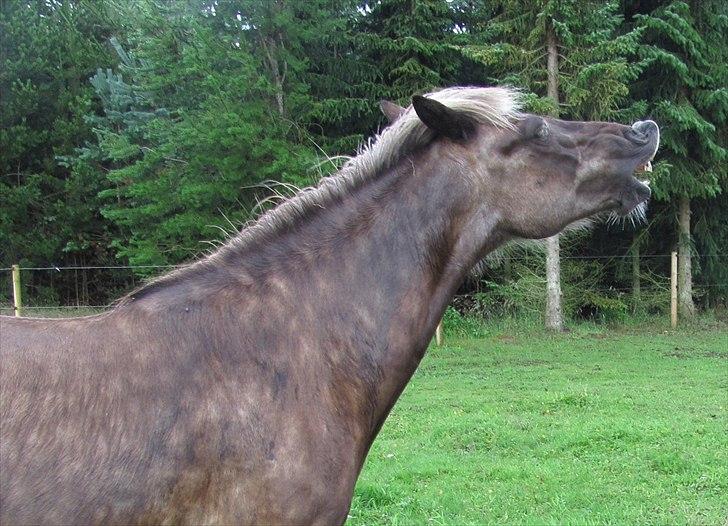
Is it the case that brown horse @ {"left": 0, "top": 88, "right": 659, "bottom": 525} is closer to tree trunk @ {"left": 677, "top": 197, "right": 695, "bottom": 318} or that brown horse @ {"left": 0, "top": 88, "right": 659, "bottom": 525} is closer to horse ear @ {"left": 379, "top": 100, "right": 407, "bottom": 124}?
horse ear @ {"left": 379, "top": 100, "right": 407, "bottom": 124}

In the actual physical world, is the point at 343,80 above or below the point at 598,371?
above

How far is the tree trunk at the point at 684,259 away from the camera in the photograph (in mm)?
17375

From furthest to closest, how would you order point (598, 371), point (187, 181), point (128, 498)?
point (187, 181) → point (598, 371) → point (128, 498)

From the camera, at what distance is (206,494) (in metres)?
1.95

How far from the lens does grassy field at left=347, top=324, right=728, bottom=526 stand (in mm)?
4793

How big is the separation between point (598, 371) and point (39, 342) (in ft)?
33.6

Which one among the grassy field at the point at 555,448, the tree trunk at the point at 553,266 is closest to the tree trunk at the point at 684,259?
the tree trunk at the point at 553,266

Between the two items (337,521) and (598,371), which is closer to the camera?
(337,521)

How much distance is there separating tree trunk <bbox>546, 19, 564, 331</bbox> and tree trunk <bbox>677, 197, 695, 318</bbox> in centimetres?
416

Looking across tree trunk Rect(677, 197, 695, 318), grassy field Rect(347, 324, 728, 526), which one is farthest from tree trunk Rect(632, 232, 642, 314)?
grassy field Rect(347, 324, 728, 526)

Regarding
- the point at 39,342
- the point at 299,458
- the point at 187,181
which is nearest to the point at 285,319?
the point at 299,458

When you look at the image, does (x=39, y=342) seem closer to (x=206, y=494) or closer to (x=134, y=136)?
(x=206, y=494)

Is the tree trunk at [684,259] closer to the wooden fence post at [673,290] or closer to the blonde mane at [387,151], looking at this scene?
the wooden fence post at [673,290]

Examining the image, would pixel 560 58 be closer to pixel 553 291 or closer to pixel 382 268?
pixel 553 291
